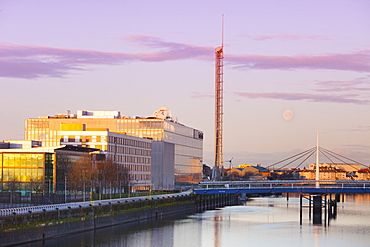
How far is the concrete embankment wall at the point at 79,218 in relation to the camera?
5306cm

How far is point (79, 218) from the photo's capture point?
66.2m

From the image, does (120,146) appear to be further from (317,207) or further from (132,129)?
(317,207)

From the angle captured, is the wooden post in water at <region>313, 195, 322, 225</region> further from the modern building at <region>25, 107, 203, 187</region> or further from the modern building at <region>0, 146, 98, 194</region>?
the modern building at <region>25, 107, 203, 187</region>

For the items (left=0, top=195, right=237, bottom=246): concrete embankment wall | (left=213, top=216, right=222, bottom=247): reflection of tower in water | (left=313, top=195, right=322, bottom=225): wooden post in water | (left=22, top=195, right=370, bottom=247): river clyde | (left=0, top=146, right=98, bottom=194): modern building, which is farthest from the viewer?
(left=313, top=195, right=322, bottom=225): wooden post in water

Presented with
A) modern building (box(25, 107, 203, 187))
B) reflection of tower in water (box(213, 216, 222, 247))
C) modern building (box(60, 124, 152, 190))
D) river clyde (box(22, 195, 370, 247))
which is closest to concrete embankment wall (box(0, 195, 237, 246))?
river clyde (box(22, 195, 370, 247))

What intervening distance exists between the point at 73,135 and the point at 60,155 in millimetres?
25323

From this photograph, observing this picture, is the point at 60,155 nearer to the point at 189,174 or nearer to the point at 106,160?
the point at 106,160

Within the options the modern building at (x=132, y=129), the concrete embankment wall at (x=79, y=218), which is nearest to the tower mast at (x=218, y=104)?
the modern building at (x=132, y=129)

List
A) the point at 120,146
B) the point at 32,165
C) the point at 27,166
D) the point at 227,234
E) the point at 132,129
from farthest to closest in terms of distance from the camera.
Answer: the point at 132,129, the point at 120,146, the point at 32,165, the point at 27,166, the point at 227,234

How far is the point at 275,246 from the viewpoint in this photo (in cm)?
6097

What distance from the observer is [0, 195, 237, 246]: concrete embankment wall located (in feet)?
174

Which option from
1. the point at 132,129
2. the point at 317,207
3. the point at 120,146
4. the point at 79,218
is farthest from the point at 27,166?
the point at 132,129

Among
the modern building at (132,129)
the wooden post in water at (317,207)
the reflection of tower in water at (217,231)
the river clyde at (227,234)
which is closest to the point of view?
the river clyde at (227,234)

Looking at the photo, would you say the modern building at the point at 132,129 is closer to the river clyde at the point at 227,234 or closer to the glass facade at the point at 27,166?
the glass facade at the point at 27,166
